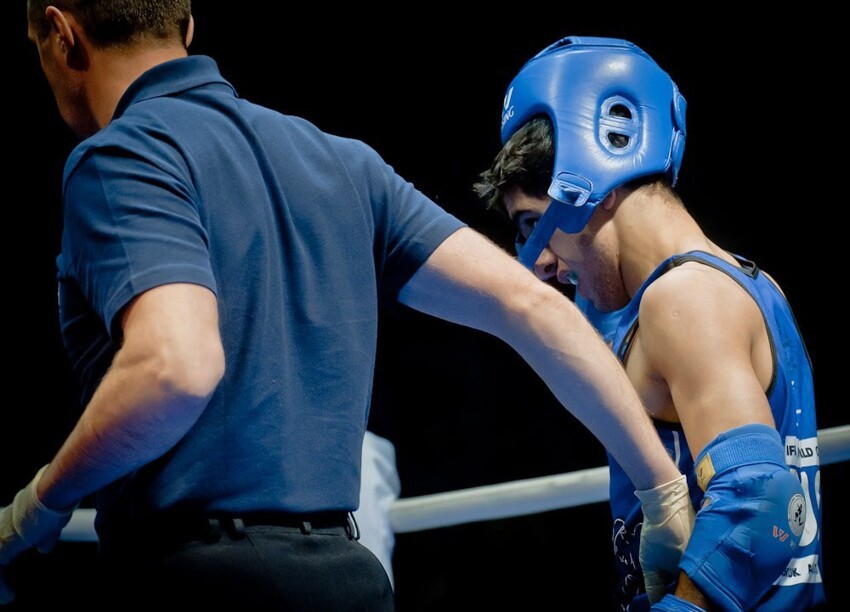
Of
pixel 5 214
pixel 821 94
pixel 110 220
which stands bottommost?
pixel 5 214

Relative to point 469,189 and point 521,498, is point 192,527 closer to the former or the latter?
point 521,498

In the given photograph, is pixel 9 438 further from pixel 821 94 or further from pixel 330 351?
pixel 821 94

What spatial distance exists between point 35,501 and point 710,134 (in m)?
2.67

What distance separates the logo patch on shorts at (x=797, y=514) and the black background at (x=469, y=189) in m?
1.84

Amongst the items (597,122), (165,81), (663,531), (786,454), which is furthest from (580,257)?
(165,81)

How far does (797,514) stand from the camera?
51.8 inches

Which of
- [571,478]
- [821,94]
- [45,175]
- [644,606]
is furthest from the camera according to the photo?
[45,175]

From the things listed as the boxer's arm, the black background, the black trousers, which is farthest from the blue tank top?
the black background

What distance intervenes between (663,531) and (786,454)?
0.31 metres

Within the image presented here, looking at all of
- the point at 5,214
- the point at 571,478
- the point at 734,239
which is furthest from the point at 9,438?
the point at 734,239

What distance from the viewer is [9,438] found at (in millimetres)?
3508

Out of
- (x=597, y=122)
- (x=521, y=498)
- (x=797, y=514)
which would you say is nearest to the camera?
(x=797, y=514)

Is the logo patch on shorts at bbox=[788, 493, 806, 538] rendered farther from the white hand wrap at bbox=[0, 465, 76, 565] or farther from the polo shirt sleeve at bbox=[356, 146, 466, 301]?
the white hand wrap at bbox=[0, 465, 76, 565]

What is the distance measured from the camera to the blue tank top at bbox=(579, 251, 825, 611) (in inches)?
57.2
